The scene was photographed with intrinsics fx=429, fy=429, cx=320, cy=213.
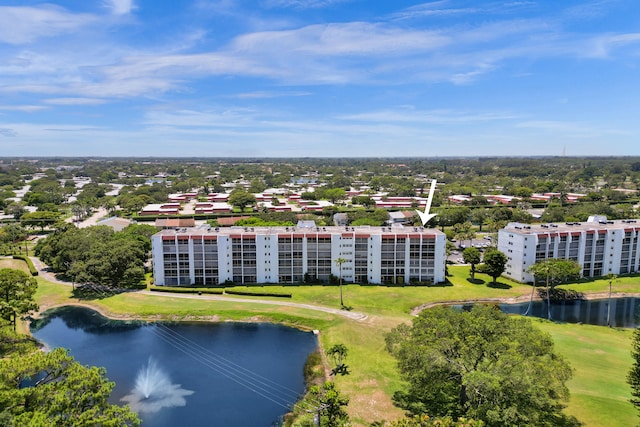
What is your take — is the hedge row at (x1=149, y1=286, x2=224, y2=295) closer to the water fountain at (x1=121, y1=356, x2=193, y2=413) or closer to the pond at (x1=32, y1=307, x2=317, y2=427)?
the pond at (x1=32, y1=307, x2=317, y2=427)

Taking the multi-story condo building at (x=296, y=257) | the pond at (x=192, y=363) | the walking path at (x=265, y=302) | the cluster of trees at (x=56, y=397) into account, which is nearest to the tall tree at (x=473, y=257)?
the multi-story condo building at (x=296, y=257)

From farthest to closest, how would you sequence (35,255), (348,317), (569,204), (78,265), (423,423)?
(569,204)
(35,255)
(78,265)
(348,317)
(423,423)

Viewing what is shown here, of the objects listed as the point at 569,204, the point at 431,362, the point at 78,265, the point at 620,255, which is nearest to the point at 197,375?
the point at 431,362

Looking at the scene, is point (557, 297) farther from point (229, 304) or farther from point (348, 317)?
point (229, 304)

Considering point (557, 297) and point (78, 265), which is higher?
point (78, 265)

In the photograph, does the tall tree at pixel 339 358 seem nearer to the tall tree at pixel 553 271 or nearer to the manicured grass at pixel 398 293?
the manicured grass at pixel 398 293

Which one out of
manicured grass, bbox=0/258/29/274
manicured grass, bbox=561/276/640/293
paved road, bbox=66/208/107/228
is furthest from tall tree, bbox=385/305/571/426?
paved road, bbox=66/208/107/228

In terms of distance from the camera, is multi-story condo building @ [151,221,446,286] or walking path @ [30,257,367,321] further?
multi-story condo building @ [151,221,446,286]
